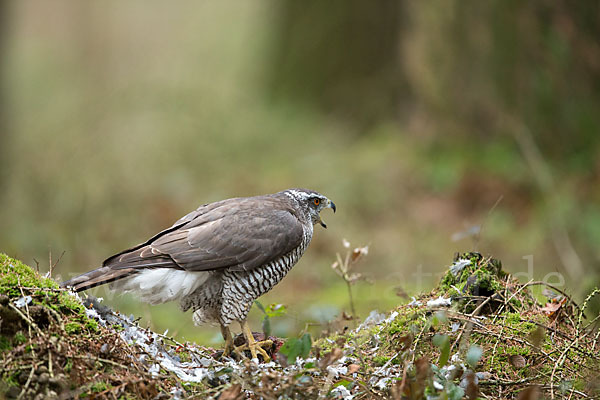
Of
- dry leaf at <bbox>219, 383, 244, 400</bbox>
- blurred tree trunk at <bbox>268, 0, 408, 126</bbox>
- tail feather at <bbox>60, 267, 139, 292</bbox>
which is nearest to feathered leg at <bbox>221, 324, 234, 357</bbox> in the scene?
tail feather at <bbox>60, 267, 139, 292</bbox>

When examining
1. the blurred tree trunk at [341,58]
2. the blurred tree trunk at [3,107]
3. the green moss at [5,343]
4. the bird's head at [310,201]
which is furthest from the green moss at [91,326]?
the blurred tree trunk at [341,58]

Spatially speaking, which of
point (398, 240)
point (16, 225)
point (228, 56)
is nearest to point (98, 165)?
point (16, 225)

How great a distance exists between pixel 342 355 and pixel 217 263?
5.05 feet

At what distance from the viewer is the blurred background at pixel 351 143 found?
878 centimetres

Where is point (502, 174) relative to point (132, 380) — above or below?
above

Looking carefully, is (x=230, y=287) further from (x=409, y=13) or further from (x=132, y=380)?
(x=409, y=13)

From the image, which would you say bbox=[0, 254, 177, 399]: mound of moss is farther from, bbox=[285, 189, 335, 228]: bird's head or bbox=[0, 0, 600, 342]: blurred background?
bbox=[285, 189, 335, 228]: bird's head

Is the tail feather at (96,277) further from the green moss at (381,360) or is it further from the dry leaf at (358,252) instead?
the green moss at (381,360)

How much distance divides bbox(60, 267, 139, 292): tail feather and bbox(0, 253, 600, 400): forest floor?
0.62ft

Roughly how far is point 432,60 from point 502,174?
101 inches

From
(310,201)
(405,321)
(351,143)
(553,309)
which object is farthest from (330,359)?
(351,143)

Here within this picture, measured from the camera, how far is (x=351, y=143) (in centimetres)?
1271

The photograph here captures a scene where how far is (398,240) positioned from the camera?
952 centimetres

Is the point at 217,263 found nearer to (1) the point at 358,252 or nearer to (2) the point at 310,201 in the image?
(1) the point at 358,252
